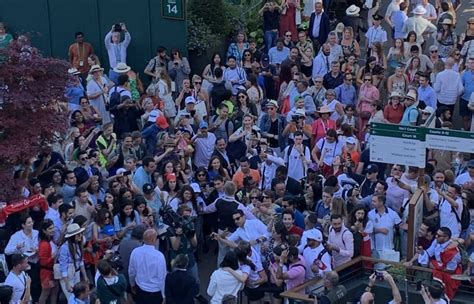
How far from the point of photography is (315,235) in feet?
46.3

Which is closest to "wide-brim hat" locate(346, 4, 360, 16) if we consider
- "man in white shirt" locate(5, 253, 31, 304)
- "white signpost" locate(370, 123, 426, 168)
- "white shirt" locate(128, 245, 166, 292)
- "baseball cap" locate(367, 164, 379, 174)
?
"baseball cap" locate(367, 164, 379, 174)

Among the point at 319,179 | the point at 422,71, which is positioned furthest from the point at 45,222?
the point at 422,71

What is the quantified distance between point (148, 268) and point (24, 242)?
1.67 metres

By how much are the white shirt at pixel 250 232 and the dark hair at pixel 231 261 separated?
0.91 metres

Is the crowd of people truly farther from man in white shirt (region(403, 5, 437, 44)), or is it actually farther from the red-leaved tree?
the red-leaved tree

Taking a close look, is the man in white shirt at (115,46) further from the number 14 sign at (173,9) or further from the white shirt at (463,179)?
the white shirt at (463,179)

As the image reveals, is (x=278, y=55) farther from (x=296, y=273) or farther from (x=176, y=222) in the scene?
(x=296, y=273)

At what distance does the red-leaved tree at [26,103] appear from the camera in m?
16.3

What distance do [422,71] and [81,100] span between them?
19.9ft

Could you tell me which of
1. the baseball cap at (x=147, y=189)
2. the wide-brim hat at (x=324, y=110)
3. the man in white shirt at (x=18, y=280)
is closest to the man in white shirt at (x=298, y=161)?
the wide-brim hat at (x=324, y=110)

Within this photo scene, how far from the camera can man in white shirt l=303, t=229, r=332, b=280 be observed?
14086 millimetres

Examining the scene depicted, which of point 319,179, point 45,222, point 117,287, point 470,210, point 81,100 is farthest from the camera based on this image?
point 81,100

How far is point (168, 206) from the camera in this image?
15594mm

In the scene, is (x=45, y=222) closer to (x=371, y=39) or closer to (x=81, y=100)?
(x=81, y=100)
